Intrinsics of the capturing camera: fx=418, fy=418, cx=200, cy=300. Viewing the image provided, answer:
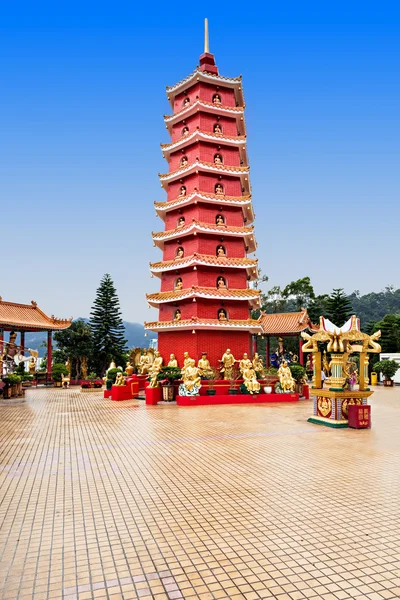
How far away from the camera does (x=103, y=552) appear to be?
15.4 ft

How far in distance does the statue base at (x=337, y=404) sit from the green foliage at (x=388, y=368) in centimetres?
2077

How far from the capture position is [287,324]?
35062 millimetres

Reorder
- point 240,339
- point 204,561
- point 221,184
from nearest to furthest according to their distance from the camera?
point 204,561 → point 240,339 → point 221,184

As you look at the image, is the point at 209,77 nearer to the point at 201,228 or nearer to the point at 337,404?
the point at 201,228

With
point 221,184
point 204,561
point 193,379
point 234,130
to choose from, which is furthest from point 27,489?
point 234,130

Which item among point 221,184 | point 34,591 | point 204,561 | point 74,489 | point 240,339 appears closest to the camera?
point 34,591

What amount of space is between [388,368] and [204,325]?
18.1 meters

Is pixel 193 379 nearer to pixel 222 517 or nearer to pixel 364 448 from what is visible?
pixel 364 448

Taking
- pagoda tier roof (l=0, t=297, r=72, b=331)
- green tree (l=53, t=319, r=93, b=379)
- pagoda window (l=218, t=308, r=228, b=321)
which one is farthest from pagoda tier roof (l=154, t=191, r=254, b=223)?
green tree (l=53, t=319, r=93, b=379)

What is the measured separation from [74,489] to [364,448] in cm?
657

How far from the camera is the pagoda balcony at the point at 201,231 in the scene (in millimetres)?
22641

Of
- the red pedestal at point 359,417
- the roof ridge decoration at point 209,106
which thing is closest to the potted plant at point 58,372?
the roof ridge decoration at point 209,106

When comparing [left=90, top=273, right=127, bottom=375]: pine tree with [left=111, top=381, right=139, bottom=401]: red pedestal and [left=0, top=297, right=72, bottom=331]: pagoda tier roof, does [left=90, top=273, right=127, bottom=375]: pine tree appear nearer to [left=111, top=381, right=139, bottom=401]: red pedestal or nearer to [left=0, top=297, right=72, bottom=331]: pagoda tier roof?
[left=0, top=297, right=72, bottom=331]: pagoda tier roof

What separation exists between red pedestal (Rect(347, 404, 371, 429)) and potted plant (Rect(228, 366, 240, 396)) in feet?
25.6
